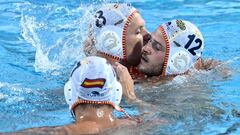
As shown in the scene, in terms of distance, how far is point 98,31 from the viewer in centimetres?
659

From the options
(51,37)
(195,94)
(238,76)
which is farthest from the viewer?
(51,37)

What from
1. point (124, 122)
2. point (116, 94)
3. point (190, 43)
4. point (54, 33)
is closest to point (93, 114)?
point (116, 94)

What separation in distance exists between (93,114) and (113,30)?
2.13m

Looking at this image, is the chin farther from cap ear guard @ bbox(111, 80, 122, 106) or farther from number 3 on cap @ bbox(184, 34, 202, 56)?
cap ear guard @ bbox(111, 80, 122, 106)

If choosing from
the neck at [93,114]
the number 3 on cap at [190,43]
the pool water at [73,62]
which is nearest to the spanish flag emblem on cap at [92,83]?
the neck at [93,114]

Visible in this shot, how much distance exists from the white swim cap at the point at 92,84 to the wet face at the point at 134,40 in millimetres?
1890

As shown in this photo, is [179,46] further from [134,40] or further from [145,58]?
[134,40]

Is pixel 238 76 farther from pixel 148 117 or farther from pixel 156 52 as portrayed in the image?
pixel 148 117

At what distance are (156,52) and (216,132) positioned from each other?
5.24 feet

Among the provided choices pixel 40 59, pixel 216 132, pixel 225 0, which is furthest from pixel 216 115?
pixel 225 0

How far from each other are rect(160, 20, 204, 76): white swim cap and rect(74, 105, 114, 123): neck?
2100mm

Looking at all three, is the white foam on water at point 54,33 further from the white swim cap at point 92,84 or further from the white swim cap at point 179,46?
the white swim cap at point 92,84

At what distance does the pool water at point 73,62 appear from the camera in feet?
17.7

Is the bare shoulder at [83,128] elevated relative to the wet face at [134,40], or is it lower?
lower
